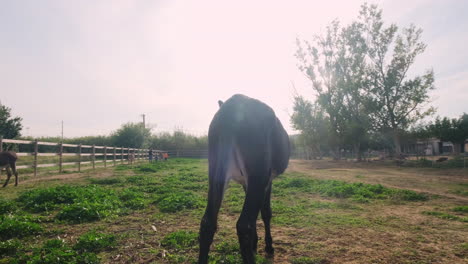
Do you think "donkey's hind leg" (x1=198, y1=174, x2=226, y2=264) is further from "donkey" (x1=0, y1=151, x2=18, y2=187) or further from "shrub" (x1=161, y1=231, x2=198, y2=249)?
"donkey" (x1=0, y1=151, x2=18, y2=187)

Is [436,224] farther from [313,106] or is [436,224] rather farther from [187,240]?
[313,106]

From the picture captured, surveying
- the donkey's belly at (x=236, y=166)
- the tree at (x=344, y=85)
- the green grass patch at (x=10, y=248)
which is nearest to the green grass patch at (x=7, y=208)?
the green grass patch at (x=10, y=248)

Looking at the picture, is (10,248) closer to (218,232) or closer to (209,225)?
(218,232)

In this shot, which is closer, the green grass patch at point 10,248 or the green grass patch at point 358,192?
the green grass patch at point 10,248

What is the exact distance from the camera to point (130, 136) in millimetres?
40562

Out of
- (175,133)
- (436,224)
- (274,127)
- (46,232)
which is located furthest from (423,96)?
(175,133)

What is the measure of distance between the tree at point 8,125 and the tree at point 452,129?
175ft

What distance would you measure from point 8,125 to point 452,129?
54.4m

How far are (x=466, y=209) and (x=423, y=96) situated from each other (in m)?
25.2

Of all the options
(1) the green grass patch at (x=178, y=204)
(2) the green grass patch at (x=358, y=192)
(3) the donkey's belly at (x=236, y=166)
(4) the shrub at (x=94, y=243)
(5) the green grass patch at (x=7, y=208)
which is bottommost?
(2) the green grass patch at (x=358, y=192)

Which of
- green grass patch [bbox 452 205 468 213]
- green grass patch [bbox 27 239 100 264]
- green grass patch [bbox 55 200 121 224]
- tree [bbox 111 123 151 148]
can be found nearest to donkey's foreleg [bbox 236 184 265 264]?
green grass patch [bbox 27 239 100 264]

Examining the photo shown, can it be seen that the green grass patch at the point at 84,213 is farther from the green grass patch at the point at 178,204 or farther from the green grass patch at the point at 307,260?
the green grass patch at the point at 307,260

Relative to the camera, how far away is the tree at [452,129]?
2894 cm

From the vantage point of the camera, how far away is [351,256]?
12.0ft
